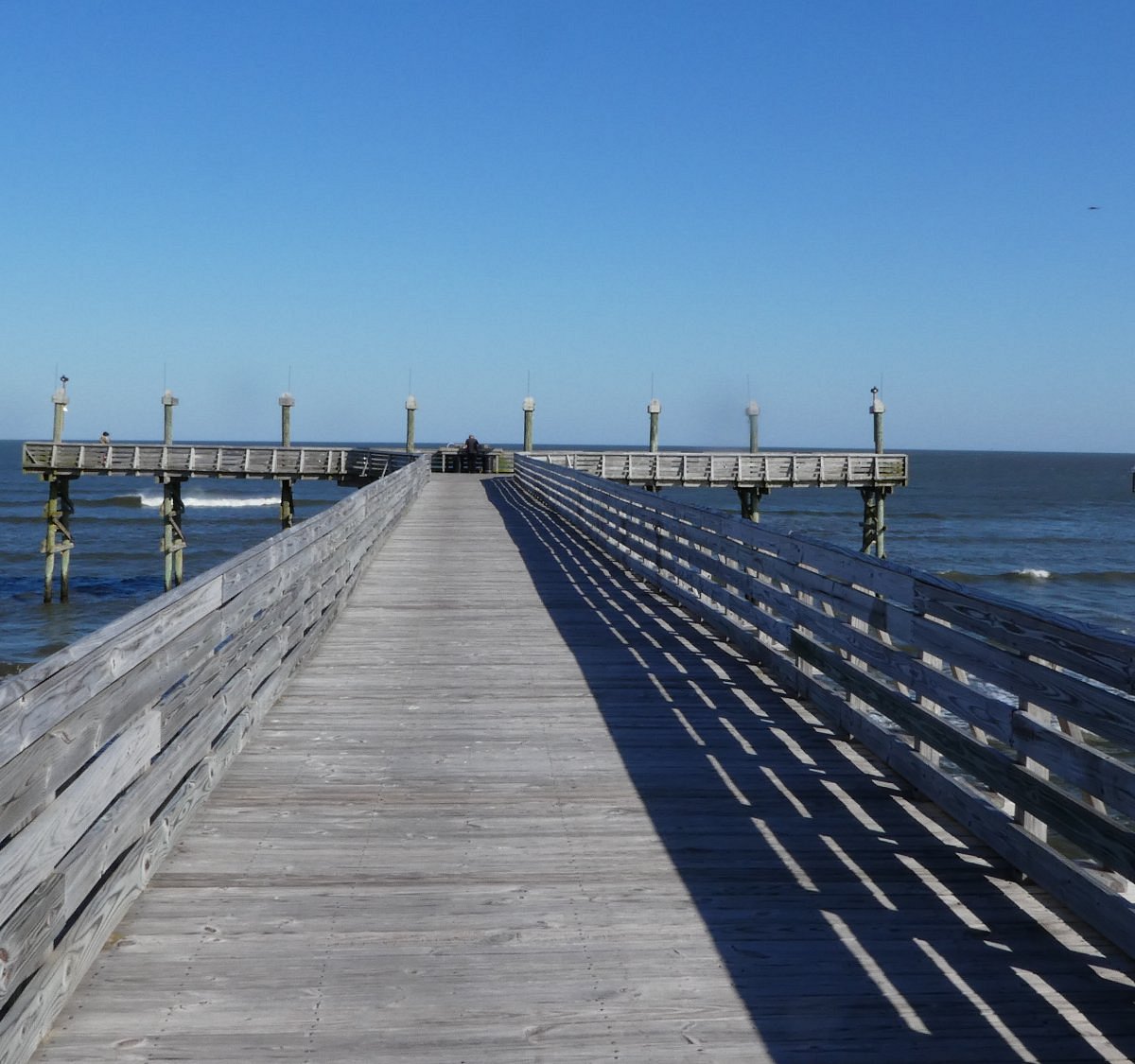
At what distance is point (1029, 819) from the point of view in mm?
4441

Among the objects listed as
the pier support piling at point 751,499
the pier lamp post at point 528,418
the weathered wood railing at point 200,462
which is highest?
the pier lamp post at point 528,418

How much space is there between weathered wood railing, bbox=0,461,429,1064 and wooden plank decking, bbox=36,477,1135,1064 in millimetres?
156

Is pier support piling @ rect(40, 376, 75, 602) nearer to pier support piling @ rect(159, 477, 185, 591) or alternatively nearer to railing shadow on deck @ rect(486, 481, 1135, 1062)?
pier support piling @ rect(159, 477, 185, 591)

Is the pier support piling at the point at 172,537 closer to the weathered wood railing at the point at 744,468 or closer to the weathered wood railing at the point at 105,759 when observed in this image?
the weathered wood railing at the point at 744,468

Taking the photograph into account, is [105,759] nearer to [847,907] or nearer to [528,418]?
[847,907]

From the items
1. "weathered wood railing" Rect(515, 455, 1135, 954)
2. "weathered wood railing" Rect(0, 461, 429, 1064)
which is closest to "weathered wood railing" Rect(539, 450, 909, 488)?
"weathered wood railing" Rect(515, 455, 1135, 954)

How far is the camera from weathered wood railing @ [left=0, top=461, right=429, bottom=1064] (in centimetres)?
295

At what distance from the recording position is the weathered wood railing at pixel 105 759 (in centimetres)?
295

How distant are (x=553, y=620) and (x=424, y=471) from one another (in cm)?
2145

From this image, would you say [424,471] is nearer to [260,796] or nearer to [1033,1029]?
[260,796]

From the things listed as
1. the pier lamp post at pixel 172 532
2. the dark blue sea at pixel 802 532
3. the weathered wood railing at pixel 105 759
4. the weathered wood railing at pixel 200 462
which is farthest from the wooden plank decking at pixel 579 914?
the weathered wood railing at pixel 200 462

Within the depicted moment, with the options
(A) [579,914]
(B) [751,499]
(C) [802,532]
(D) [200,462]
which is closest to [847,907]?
(A) [579,914]

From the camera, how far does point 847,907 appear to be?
4.17 m

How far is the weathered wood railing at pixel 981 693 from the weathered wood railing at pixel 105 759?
314 centimetres
